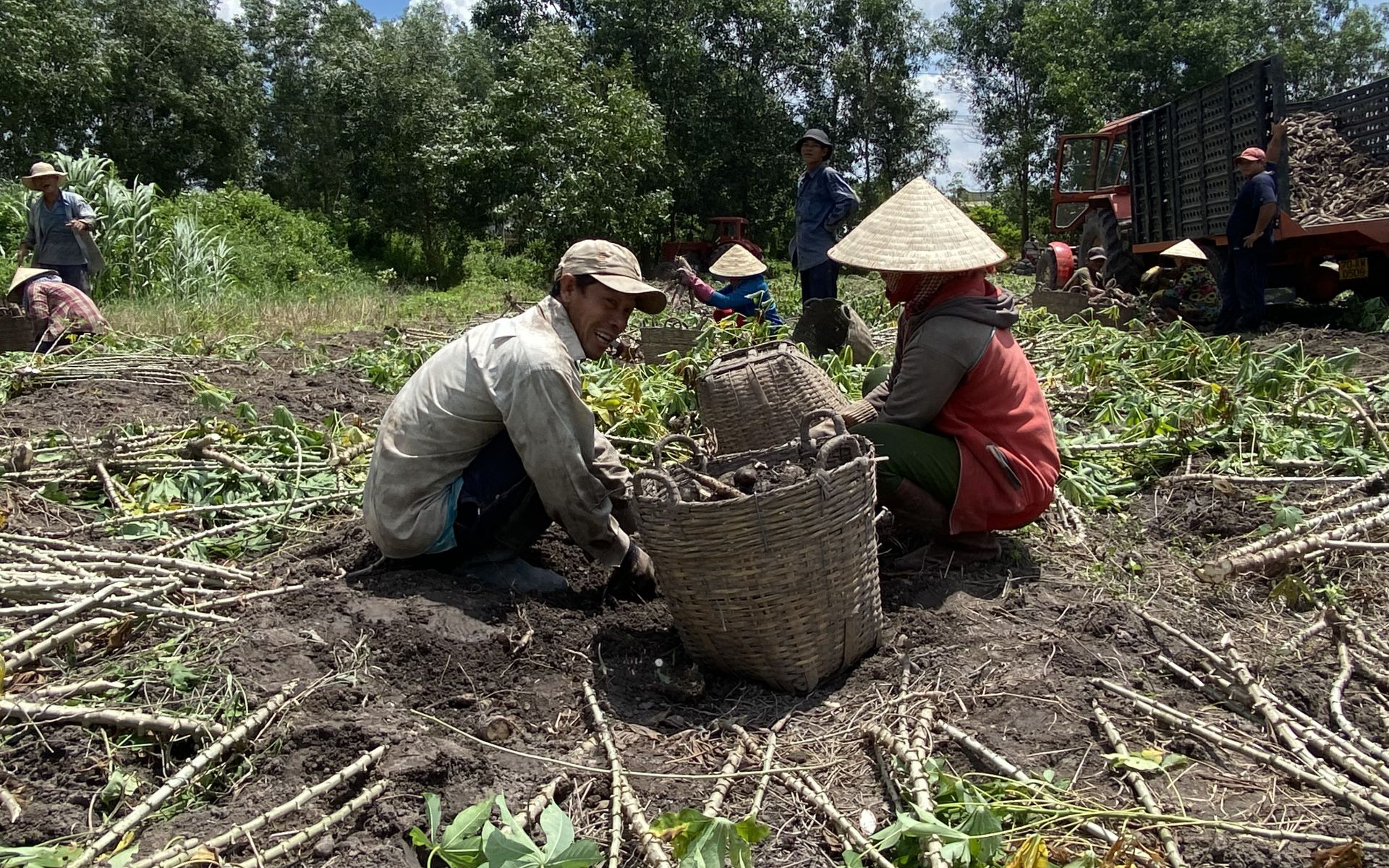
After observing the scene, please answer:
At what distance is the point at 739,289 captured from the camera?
258 inches

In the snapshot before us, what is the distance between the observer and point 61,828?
1.97 metres

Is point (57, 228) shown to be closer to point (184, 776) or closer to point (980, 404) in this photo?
point (184, 776)

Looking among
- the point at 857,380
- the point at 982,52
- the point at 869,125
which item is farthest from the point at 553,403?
the point at 982,52

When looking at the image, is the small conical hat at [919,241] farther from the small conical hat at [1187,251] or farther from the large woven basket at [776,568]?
the small conical hat at [1187,251]

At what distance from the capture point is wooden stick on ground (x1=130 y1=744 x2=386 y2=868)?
182 centimetres

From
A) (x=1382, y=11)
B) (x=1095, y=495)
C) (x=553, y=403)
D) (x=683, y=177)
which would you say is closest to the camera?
(x=553, y=403)

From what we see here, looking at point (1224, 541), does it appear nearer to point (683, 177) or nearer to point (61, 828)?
point (61, 828)

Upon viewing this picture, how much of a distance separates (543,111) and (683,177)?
5.08 meters

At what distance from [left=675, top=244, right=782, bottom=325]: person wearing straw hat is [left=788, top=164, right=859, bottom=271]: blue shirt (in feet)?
1.69

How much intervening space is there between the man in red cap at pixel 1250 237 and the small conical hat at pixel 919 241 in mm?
5505

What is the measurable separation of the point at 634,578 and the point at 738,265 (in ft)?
11.6

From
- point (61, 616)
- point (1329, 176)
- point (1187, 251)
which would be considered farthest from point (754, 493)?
point (1329, 176)

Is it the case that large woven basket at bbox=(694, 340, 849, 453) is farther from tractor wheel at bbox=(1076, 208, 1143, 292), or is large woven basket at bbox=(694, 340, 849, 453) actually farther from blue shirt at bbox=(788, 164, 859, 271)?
tractor wheel at bbox=(1076, 208, 1143, 292)

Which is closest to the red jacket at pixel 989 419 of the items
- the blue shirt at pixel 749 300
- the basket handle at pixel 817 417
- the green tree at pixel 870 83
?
the basket handle at pixel 817 417
